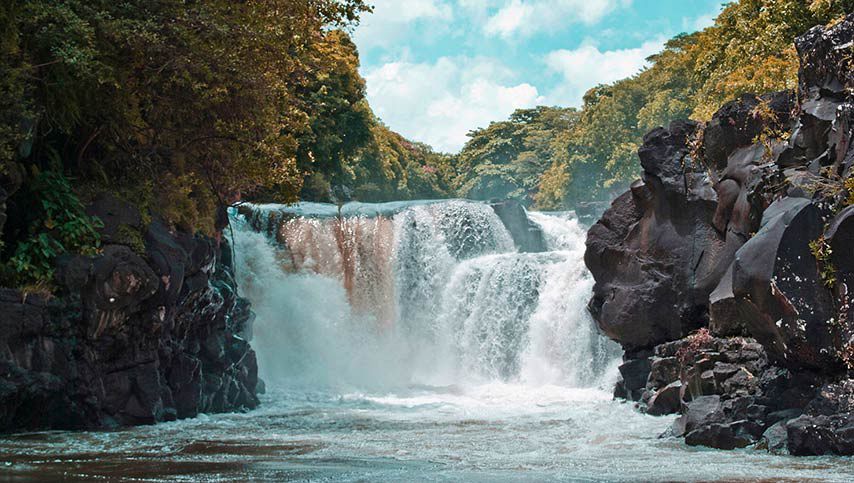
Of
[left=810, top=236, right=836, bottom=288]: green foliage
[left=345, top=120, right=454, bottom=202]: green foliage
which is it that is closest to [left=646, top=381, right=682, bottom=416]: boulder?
Result: [left=810, top=236, right=836, bottom=288]: green foliage

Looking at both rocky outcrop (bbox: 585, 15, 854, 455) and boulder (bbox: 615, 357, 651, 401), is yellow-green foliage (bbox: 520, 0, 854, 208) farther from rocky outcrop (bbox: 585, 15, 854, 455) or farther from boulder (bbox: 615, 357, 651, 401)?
boulder (bbox: 615, 357, 651, 401)

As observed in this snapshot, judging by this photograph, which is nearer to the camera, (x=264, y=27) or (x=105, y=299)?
(x=105, y=299)

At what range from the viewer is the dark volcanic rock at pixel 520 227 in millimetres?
30411

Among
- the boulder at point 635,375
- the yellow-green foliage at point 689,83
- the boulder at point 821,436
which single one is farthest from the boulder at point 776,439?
the boulder at point 635,375

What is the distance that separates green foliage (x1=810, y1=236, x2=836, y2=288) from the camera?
38.1ft

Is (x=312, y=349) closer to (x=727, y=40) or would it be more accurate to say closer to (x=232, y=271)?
(x=232, y=271)

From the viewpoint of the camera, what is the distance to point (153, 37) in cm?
1403

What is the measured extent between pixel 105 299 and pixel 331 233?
514 inches

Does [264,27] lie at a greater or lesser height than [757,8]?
lesser

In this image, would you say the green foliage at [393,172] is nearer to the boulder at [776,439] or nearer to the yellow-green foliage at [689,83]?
the yellow-green foliage at [689,83]

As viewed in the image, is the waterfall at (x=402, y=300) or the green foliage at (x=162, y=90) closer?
the green foliage at (x=162, y=90)

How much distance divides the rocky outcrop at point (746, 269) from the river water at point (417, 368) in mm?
877

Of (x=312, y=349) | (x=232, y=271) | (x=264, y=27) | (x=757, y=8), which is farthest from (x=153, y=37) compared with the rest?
(x=757, y=8)

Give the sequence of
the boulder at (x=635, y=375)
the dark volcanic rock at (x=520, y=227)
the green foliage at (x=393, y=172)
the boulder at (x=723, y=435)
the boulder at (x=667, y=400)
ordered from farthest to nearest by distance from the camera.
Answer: the green foliage at (x=393, y=172), the dark volcanic rock at (x=520, y=227), the boulder at (x=635, y=375), the boulder at (x=667, y=400), the boulder at (x=723, y=435)
